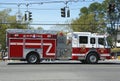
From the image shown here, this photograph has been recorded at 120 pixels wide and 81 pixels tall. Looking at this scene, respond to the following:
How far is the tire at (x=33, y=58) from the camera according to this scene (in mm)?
A: 31438

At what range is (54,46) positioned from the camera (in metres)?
31.9

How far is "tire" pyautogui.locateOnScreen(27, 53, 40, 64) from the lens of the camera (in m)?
31.4

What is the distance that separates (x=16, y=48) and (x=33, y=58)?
5.31 ft

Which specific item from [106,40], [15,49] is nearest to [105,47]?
[106,40]

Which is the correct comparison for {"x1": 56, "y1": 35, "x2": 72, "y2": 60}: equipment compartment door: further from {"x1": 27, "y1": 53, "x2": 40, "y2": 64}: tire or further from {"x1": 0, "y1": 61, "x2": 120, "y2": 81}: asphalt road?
{"x1": 0, "y1": 61, "x2": 120, "y2": 81}: asphalt road

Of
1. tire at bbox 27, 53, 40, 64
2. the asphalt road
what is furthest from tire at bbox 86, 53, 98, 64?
the asphalt road

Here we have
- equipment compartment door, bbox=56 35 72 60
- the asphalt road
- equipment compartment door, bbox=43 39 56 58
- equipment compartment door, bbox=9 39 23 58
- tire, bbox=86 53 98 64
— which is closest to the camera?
the asphalt road

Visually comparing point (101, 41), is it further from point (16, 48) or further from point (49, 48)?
point (16, 48)

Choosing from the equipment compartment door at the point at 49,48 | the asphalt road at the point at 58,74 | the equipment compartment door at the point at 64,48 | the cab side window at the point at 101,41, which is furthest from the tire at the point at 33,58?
the asphalt road at the point at 58,74

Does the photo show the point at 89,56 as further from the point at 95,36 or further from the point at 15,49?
the point at 15,49

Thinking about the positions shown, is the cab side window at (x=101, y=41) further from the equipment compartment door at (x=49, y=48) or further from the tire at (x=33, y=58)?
the tire at (x=33, y=58)

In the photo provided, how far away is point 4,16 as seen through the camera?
86.2 meters

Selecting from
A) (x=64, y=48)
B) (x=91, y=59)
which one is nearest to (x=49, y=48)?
(x=64, y=48)

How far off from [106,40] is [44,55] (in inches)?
212
